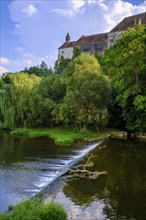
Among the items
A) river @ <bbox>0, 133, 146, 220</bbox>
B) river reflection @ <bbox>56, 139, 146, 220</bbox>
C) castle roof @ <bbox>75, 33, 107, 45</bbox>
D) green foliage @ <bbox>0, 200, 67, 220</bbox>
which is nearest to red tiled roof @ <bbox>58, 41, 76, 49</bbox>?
castle roof @ <bbox>75, 33, 107, 45</bbox>

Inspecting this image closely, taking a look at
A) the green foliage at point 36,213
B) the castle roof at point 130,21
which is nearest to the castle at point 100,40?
the castle roof at point 130,21

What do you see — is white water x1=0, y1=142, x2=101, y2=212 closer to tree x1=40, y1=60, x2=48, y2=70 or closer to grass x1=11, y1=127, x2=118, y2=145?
grass x1=11, y1=127, x2=118, y2=145

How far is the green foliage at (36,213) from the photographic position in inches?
433

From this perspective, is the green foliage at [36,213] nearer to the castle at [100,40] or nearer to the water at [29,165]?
the water at [29,165]

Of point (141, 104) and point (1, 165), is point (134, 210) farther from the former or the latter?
point (141, 104)

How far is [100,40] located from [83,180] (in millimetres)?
79165

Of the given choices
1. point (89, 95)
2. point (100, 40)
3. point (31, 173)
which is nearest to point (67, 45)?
point (100, 40)

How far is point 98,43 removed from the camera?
306 ft

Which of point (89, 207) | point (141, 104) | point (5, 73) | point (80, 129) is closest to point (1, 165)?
point (89, 207)

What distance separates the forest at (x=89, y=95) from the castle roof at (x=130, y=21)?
34.9 meters

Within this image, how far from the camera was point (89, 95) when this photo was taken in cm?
4056

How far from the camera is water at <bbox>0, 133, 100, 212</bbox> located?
16855 millimetres

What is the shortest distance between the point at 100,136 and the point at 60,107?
25.3 feet

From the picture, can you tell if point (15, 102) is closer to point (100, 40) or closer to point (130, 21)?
point (130, 21)
